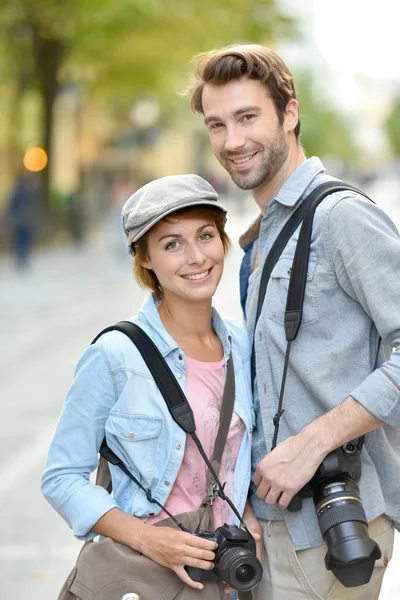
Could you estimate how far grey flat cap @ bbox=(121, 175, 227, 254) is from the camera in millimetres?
2484

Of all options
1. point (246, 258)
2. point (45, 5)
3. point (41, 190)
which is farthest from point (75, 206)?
point (246, 258)

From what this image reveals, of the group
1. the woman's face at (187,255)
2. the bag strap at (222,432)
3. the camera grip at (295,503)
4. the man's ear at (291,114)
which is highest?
the man's ear at (291,114)

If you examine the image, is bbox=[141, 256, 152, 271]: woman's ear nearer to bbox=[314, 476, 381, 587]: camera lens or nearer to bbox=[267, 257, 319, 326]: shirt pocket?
bbox=[267, 257, 319, 326]: shirt pocket

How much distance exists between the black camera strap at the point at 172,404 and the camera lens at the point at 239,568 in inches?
4.8

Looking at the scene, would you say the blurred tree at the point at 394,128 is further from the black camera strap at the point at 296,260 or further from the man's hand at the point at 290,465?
the man's hand at the point at 290,465

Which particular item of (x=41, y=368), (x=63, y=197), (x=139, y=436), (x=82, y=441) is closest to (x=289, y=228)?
(x=139, y=436)

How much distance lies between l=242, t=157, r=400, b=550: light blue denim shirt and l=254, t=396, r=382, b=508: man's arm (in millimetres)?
44

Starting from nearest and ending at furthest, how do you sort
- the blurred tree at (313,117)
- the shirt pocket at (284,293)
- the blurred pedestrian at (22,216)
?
the shirt pocket at (284,293), the blurred pedestrian at (22,216), the blurred tree at (313,117)

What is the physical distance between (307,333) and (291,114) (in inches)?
27.1

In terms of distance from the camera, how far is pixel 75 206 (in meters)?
25.5

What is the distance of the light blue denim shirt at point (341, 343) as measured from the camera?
2330mm

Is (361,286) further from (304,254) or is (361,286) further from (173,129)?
(173,129)

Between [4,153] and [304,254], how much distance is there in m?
36.4

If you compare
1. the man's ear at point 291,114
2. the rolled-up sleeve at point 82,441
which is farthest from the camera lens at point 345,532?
the man's ear at point 291,114
